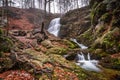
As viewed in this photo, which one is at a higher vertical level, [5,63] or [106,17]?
[106,17]

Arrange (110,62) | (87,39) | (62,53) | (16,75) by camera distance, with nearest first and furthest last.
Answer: (16,75), (110,62), (62,53), (87,39)

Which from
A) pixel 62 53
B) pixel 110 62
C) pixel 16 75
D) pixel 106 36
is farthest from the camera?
pixel 106 36

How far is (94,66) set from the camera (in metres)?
15.1

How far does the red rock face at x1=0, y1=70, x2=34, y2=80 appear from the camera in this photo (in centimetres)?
867

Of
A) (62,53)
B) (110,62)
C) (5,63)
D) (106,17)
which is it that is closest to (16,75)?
(5,63)

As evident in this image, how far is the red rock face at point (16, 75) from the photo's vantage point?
8669mm

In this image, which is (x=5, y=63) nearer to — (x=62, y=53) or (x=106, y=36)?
(x=62, y=53)

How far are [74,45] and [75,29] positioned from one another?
42.3 feet

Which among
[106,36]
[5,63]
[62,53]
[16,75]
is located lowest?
[16,75]

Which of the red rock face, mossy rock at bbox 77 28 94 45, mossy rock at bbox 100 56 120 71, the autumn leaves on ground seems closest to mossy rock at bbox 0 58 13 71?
the autumn leaves on ground

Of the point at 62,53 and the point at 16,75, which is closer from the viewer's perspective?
the point at 16,75

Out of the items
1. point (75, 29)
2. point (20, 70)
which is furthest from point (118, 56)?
point (75, 29)

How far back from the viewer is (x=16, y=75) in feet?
29.3

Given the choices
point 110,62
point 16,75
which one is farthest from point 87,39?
point 16,75
